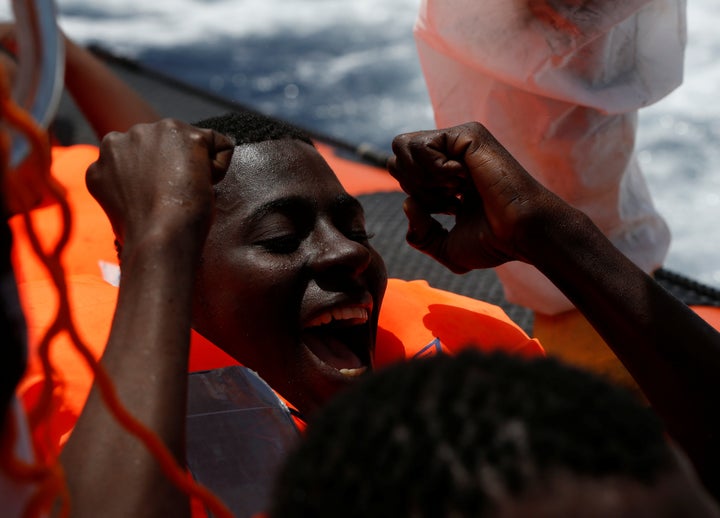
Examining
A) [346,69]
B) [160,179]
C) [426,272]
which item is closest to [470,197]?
[160,179]

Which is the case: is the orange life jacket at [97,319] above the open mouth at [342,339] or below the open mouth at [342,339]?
below

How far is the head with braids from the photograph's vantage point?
123cm

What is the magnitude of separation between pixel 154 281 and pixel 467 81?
0.93 m

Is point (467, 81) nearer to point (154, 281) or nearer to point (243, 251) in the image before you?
point (243, 251)

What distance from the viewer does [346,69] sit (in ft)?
14.1

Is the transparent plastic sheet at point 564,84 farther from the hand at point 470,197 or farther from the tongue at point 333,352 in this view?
the tongue at point 333,352

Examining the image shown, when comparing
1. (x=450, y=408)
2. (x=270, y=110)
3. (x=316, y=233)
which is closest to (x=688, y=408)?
(x=316, y=233)

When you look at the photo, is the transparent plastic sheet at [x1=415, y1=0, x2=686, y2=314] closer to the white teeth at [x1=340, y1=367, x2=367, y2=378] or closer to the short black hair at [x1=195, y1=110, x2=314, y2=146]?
the short black hair at [x1=195, y1=110, x2=314, y2=146]

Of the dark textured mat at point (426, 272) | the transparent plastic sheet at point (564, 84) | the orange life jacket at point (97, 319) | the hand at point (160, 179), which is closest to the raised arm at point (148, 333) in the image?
the hand at point (160, 179)

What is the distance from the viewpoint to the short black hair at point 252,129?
1372 millimetres

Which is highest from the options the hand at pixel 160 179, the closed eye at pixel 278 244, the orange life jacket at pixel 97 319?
the hand at pixel 160 179

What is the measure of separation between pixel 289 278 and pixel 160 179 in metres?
0.33

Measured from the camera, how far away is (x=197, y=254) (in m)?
0.91

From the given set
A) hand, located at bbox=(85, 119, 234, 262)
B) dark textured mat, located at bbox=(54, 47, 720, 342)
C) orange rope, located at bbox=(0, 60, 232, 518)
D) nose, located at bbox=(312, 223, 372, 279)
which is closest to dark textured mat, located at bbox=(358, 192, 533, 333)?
dark textured mat, located at bbox=(54, 47, 720, 342)
